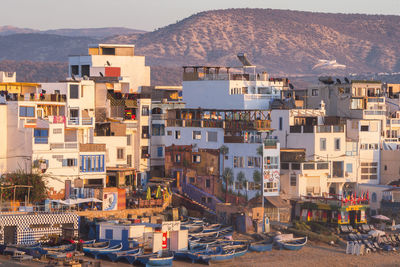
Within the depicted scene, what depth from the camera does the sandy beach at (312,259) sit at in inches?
2534

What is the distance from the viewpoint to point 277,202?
76.6 m

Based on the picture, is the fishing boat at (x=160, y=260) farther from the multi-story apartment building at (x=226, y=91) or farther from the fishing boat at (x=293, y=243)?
the multi-story apartment building at (x=226, y=91)

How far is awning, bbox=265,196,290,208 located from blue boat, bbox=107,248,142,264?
15929mm

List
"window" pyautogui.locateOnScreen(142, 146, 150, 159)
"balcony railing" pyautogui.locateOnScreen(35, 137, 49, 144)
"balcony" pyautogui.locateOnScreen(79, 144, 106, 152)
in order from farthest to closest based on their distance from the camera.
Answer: "window" pyautogui.locateOnScreen(142, 146, 150, 159)
"balcony" pyautogui.locateOnScreen(79, 144, 106, 152)
"balcony railing" pyautogui.locateOnScreen(35, 137, 49, 144)

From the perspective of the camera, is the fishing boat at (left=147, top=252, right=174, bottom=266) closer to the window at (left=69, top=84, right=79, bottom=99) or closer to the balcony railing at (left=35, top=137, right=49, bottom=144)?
the balcony railing at (left=35, top=137, right=49, bottom=144)

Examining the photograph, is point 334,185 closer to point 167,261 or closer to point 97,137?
point 97,137

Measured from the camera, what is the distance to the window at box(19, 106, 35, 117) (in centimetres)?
7444

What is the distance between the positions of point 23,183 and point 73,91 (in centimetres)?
1219

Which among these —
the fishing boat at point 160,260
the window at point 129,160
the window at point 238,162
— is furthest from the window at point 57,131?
the fishing boat at point 160,260

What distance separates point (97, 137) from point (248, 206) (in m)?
12.2

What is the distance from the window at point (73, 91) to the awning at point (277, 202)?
16144 millimetres

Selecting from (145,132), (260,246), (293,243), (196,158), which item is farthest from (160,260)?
(145,132)

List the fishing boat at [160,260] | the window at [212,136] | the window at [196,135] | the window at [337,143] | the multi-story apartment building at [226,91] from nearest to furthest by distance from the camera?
the fishing boat at [160,260] < the window at [212,136] < the window at [196,135] < the window at [337,143] < the multi-story apartment building at [226,91]

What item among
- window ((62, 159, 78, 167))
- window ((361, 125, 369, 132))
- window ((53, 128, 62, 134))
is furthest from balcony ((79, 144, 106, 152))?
window ((361, 125, 369, 132))
